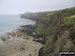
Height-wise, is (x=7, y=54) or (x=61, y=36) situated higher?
(x=61, y=36)

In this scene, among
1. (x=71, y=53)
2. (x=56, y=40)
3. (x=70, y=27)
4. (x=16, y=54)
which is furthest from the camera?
(x=16, y=54)

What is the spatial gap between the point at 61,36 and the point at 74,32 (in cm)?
193

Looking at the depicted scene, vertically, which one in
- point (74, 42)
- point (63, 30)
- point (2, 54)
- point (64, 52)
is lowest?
point (2, 54)

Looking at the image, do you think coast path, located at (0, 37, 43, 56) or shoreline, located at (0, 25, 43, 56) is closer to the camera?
coast path, located at (0, 37, 43, 56)

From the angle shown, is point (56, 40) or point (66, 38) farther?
point (56, 40)

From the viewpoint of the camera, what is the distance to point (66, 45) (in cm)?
1234

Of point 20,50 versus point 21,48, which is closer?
point 20,50

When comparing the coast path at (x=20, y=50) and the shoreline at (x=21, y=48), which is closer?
the coast path at (x=20, y=50)

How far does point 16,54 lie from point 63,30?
11.8 meters

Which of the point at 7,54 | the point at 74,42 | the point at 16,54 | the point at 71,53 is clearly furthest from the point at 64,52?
the point at 7,54

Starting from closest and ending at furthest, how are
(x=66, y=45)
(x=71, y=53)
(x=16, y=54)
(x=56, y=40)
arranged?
(x=71, y=53) < (x=66, y=45) < (x=56, y=40) < (x=16, y=54)

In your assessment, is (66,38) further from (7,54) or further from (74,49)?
(7,54)

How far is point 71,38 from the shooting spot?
12.4 meters

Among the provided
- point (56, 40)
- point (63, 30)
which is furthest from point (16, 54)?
point (63, 30)
